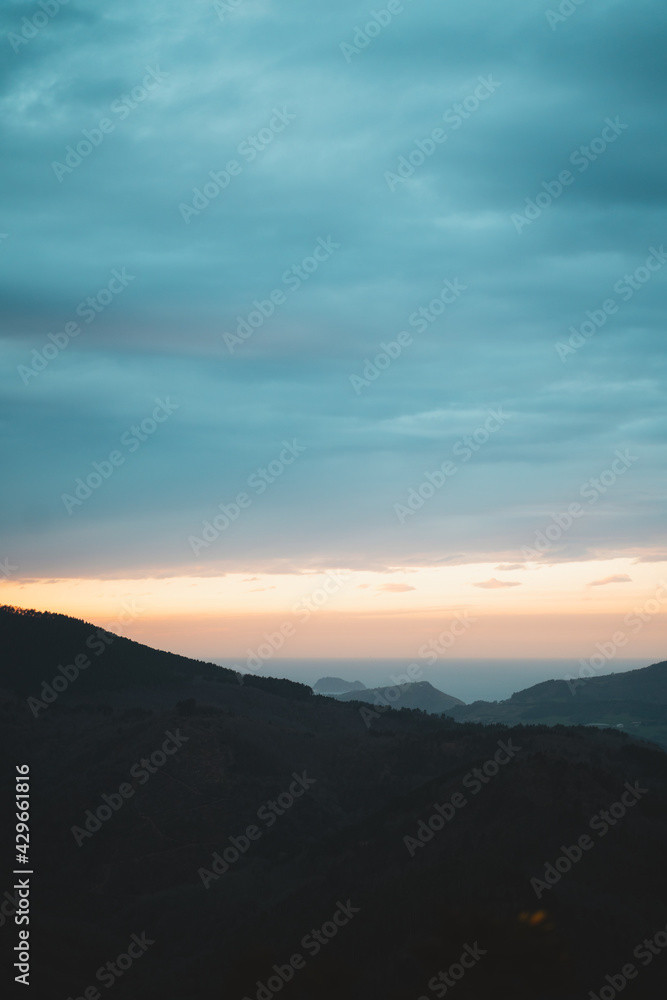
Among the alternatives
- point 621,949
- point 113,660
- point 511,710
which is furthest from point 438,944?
point 511,710

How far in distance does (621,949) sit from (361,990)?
10230 millimetres

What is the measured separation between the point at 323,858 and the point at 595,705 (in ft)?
403

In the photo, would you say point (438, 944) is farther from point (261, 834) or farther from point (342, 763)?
point (342, 763)

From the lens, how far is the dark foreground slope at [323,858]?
95.5 ft

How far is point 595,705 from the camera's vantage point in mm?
159000

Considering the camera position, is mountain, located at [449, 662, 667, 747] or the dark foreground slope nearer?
the dark foreground slope

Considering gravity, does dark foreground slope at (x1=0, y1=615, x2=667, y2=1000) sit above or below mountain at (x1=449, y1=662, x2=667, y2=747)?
below

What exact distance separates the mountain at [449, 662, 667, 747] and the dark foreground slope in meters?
65.5

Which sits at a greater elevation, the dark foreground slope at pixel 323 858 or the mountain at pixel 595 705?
the mountain at pixel 595 705

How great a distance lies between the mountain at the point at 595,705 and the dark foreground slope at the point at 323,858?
65534 millimetres

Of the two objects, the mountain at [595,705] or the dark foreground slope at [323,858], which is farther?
the mountain at [595,705]

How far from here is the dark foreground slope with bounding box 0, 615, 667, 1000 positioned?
2909 cm

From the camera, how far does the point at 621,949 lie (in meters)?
30.0

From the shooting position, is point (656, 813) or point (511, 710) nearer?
point (656, 813)
